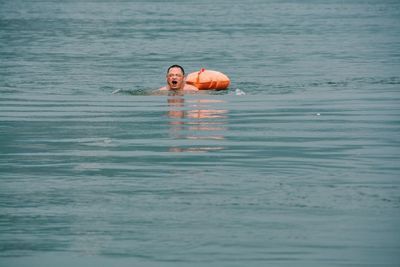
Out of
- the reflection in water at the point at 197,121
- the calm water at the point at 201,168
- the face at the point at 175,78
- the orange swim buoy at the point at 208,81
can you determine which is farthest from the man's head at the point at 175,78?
the orange swim buoy at the point at 208,81

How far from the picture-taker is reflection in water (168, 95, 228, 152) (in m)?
15.8

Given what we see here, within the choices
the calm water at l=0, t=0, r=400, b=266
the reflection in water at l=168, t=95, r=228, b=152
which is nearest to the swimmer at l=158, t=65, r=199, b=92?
the calm water at l=0, t=0, r=400, b=266

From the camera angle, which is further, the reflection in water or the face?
the face

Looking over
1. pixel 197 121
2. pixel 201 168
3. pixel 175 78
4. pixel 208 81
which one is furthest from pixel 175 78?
pixel 201 168

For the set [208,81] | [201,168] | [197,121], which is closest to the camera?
[201,168]

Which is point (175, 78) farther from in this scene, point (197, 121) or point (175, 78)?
point (197, 121)

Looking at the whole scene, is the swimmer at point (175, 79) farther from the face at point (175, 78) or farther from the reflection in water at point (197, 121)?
the reflection in water at point (197, 121)

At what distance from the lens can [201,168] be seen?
13781 millimetres

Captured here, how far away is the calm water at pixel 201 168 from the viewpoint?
10133mm

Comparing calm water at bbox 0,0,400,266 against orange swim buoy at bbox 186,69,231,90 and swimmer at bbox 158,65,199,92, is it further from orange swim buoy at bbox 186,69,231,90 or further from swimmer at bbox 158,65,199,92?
swimmer at bbox 158,65,199,92

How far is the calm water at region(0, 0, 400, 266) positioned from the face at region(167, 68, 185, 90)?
1.43ft

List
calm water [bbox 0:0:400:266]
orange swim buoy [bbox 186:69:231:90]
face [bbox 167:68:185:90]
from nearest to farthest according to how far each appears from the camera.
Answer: calm water [bbox 0:0:400:266] < face [bbox 167:68:185:90] < orange swim buoy [bbox 186:69:231:90]

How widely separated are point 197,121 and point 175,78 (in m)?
5.22

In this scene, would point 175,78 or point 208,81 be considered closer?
point 175,78
